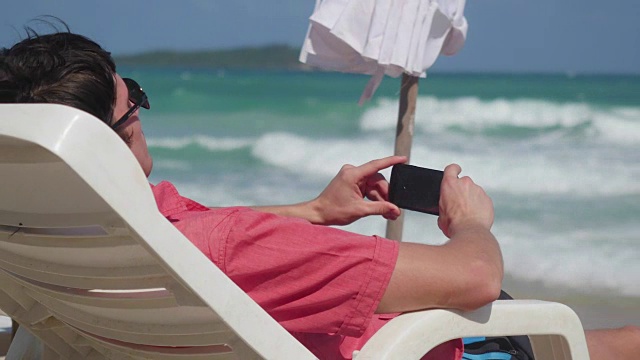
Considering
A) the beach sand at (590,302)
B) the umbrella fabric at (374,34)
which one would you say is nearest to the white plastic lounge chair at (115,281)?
the umbrella fabric at (374,34)

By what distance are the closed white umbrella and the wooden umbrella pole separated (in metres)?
0.22

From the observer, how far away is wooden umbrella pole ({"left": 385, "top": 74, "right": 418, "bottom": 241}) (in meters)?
3.83

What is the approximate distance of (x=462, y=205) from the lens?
1709 millimetres

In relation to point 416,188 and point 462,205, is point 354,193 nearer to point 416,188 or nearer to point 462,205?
point 416,188

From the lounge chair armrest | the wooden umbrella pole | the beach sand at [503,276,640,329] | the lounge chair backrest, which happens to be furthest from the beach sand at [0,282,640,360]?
the lounge chair backrest

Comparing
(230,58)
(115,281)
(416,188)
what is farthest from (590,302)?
(230,58)

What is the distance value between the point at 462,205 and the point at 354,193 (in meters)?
0.53

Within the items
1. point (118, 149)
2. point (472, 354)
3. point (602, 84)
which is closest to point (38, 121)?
point (118, 149)

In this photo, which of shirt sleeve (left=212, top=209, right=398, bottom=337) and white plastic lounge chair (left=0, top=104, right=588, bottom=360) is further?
shirt sleeve (left=212, top=209, right=398, bottom=337)

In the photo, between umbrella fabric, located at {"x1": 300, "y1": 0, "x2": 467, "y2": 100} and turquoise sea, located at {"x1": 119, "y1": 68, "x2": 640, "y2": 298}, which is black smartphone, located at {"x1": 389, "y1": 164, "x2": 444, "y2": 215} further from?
turquoise sea, located at {"x1": 119, "y1": 68, "x2": 640, "y2": 298}

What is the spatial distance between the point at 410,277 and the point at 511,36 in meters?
31.1

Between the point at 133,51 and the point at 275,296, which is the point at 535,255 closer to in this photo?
the point at 275,296

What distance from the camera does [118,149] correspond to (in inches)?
45.1

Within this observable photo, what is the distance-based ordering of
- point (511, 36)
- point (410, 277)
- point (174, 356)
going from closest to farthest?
1. point (410, 277)
2. point (174, 356)
3. point (511, 36)
